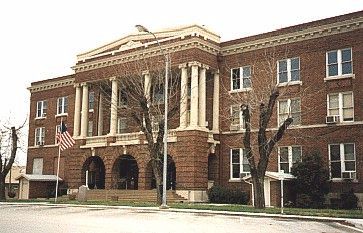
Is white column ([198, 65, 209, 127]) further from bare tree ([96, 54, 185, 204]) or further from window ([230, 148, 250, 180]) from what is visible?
window ([230, 148, 250, 180])

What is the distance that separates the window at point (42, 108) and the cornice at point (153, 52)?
11.0 metres

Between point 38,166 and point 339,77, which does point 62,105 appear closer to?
point 38,166

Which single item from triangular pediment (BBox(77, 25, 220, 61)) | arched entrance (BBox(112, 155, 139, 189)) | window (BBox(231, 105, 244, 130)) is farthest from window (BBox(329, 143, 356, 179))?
arched entrance (BBox(112, 155, 139, 189))

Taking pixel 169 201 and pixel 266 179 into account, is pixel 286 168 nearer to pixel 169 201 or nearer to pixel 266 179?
pixel 266 179

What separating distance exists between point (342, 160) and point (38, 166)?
34.9 m

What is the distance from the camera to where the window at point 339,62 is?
34.1 metres

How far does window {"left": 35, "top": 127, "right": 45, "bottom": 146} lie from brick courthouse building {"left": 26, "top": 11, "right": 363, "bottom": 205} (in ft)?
24.5

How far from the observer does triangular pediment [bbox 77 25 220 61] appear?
3928 cm

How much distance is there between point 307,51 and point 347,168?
8.91 m

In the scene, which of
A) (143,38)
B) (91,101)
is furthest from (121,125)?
(143,38)

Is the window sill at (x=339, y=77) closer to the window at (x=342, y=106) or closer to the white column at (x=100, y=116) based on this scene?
the window at (x=342, y=106)

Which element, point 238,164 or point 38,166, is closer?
point 238,164

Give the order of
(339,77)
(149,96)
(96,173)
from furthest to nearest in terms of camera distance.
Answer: (96,173)
(149,96)
(339,77)

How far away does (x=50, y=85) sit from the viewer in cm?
5531
